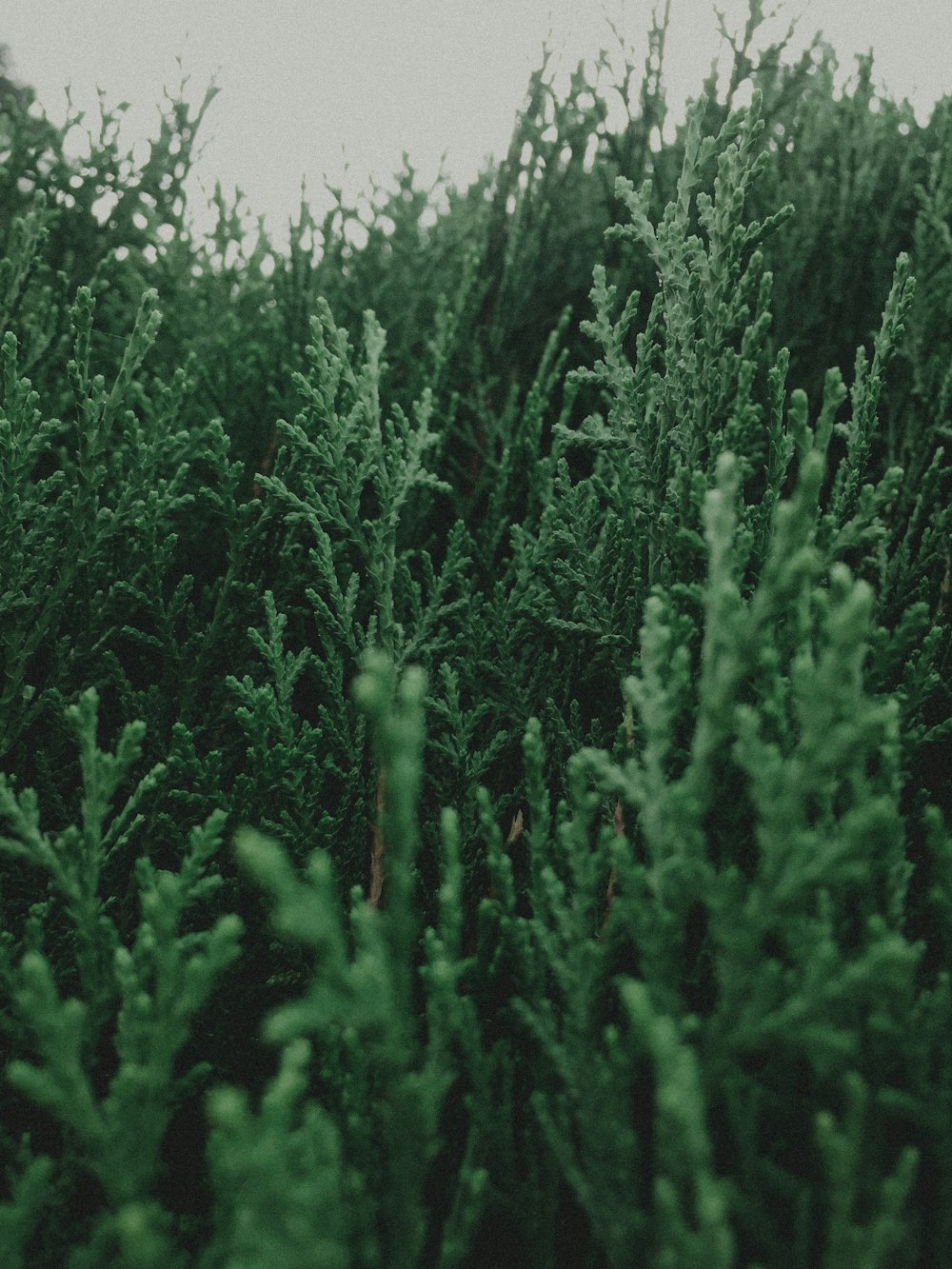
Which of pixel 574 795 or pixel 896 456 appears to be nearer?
pixel 574 795

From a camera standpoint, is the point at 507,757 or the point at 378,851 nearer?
the point at 378,851

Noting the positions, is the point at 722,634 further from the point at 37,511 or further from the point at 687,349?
the point at 37,511

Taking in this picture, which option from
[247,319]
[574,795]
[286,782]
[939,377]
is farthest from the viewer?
[247,319]

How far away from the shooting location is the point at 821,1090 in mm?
1297

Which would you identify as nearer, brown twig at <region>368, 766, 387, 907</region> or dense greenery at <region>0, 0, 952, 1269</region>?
dense greenery at <region>0, 0, 952, 1269</region>

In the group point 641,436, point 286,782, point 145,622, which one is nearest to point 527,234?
point 641,436

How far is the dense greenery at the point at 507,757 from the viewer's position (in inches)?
43.8

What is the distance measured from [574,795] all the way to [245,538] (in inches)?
57.0

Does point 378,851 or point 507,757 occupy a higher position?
point 507,757

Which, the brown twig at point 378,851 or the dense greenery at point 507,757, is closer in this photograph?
the dense greenery at point 507,757

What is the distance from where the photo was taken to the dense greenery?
1113 millimetres

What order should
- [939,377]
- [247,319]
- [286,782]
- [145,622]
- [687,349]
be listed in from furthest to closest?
[247,319]
[939,377]
[145,622]
[687,349]
[286,782]

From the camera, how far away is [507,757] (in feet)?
8.03

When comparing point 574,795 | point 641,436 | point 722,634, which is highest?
point 641,436
